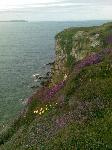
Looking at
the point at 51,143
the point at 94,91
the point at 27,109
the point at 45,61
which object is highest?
the point at 94,91

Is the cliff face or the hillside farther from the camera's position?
the cliff face

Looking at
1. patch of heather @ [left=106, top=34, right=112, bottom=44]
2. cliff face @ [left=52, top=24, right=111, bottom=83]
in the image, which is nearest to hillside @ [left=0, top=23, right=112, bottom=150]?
patch of heather @ [left=106, top=34, right=112, bottom=44]

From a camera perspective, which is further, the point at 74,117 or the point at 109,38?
the point at 109,38

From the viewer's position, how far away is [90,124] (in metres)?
22.8

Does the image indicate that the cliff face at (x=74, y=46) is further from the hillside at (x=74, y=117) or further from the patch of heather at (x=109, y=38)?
the hillside at (x=74, y=117)

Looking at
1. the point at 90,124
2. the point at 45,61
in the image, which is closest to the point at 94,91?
the point at 90,124

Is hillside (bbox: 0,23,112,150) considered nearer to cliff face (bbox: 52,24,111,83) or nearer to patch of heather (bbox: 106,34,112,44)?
patch of heather (bbox: 106,34,112,44)

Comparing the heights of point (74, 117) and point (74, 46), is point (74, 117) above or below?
above

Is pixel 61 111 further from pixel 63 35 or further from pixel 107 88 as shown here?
→ pixel 63 35

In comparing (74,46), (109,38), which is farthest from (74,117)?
(74,46)

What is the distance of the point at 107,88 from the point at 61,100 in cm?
431

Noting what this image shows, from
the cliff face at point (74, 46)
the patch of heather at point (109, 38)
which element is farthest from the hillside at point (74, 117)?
the cliff face at point (74, 46)

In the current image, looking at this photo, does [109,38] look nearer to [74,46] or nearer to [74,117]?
[74,46]

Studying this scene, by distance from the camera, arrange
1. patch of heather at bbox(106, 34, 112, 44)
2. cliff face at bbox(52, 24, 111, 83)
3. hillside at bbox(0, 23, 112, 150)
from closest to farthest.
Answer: hillside at bbox(0, 23, 112, 150)
patch of heather at bbox(106, 34, 112, 44)
cliff face at bbox(52, 24, 111, 83)
